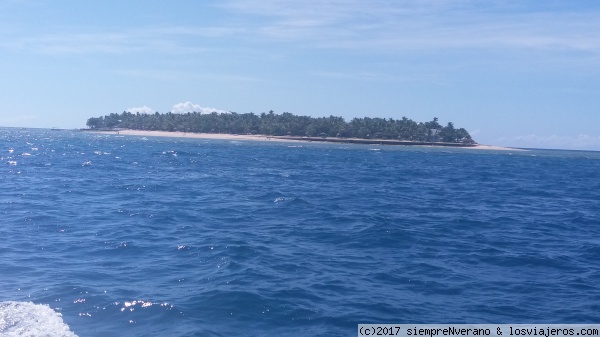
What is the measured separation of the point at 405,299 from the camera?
1356cm

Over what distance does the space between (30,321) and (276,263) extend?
6.71 metres

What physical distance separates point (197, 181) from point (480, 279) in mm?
26756

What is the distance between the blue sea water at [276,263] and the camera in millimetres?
12188

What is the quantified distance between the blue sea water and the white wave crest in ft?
0.12

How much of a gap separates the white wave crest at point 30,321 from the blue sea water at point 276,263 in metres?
0.04

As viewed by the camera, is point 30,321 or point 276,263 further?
point 276,263

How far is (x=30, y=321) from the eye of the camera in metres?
11.2

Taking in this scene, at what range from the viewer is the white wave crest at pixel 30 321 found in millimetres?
10742

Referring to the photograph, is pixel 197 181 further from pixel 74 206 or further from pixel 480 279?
pixel 480 279

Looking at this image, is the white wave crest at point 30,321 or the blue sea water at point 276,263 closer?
the white wave crest at point 30,321

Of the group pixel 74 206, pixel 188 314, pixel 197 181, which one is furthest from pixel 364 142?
pixel 188 314

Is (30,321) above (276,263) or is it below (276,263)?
below

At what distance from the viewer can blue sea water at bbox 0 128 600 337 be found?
40.0ft

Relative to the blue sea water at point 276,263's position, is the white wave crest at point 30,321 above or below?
below
